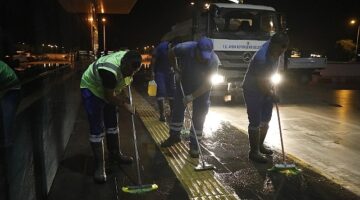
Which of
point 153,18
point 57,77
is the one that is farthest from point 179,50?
point 153,18

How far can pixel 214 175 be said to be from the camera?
4.76 m

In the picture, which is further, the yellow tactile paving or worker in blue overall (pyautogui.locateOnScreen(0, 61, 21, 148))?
the yellow tactile paving

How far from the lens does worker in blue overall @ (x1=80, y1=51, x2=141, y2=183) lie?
423cm

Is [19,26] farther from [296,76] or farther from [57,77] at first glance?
[296,76]

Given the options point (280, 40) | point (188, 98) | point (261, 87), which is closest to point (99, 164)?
point (188, 98)

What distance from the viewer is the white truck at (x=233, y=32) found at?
11.3m

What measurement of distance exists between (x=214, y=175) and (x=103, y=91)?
170 centimetres

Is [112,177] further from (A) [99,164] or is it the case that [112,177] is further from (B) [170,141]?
(B) [170,141]

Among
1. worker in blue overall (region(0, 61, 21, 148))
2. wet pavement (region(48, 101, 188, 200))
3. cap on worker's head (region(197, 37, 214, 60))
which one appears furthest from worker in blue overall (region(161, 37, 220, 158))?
worker in blue overall (region(0, 61, 21, 148))

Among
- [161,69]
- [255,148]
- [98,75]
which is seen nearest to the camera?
[98,75]

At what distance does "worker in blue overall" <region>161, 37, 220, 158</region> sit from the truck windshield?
580 centimetres

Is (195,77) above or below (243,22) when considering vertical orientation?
below

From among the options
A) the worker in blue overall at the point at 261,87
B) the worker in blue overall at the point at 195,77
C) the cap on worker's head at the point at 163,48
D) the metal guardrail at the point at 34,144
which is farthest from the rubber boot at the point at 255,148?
the cap on worker's head at the point at 163,48

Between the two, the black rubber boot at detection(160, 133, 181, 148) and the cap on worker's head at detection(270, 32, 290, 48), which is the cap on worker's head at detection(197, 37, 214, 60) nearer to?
the cap on worker's head at detection(270, 32, 290, 48)
